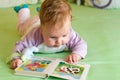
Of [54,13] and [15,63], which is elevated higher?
[54,13]

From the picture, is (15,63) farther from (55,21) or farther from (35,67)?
(55,21)

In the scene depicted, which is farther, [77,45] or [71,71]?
[77,45]

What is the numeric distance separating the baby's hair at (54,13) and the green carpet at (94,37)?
0.64ft

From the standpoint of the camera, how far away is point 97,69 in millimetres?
993

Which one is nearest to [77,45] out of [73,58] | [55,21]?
[73,58]

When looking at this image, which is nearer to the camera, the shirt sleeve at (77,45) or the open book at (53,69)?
the open book at (53,69)

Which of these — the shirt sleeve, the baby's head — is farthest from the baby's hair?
the shirt sleeve

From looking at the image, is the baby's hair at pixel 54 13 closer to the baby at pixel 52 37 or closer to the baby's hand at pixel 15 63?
the baby at pixel 52 37

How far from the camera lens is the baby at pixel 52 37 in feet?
3.25

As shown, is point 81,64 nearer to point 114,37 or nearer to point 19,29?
point 114,37

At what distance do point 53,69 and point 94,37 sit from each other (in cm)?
Answer: 43

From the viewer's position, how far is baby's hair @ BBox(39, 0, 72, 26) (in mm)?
983

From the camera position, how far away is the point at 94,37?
131cm

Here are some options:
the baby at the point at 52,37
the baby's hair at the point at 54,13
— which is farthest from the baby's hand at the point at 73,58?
the baby's hair at the point at 54,13
